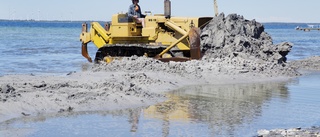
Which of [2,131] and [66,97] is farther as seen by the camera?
[66,97]

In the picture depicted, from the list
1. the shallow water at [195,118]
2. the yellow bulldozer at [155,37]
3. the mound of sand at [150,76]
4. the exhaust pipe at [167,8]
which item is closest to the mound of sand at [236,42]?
the mound of sand at [150,76]

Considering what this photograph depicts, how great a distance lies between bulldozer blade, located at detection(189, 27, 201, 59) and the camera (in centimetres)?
2012

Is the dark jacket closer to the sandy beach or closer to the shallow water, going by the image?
the sandy beach

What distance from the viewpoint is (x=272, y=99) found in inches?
595

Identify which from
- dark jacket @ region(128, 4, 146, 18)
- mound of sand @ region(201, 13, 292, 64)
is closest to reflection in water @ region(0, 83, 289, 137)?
mound of sand @ region(201, 13, 292, 64)

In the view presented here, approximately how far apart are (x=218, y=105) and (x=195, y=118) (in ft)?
6.41

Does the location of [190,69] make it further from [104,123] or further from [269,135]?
[269,135]

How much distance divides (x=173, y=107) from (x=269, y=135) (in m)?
3.65

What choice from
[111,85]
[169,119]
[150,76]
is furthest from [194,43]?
[169,119]

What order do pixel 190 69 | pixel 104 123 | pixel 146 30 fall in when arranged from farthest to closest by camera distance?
pixel 146 30, pixel 190 69, pixel 104 123

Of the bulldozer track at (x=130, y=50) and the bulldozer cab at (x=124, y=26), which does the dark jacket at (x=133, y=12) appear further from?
the bulldozer track at (x=130, y=50)

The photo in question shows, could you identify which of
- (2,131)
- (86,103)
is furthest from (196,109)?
(2,131)

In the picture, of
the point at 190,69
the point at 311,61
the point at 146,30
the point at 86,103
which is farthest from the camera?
the point at 311,61

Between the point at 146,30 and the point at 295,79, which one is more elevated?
the point at 146,30
